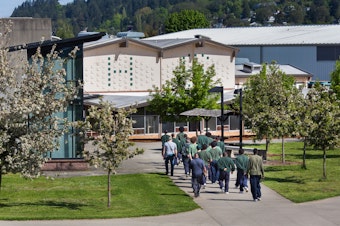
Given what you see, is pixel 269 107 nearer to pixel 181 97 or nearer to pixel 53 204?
pixel 181 97

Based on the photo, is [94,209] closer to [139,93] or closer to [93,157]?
[93,157]

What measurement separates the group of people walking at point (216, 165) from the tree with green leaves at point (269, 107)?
616cm

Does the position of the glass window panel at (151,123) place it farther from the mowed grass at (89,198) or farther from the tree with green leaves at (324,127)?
the tree with green leaves at (324,127)

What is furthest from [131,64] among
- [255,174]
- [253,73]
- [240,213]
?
[240,213]

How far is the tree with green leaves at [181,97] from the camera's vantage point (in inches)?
Result: 2190

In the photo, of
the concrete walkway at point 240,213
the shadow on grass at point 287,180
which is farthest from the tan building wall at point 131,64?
the concrete walkway at point 240,213

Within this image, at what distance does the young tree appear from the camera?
55625 mm

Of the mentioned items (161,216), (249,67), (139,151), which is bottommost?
(161,216)

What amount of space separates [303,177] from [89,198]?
31.6ft

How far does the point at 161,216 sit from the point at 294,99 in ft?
58.1

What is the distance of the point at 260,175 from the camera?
28.4 m

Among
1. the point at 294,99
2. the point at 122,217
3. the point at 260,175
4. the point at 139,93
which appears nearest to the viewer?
the point at 122,217

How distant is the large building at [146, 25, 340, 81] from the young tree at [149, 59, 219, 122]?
50560mm

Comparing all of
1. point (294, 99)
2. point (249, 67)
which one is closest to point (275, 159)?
point (294, 99)
